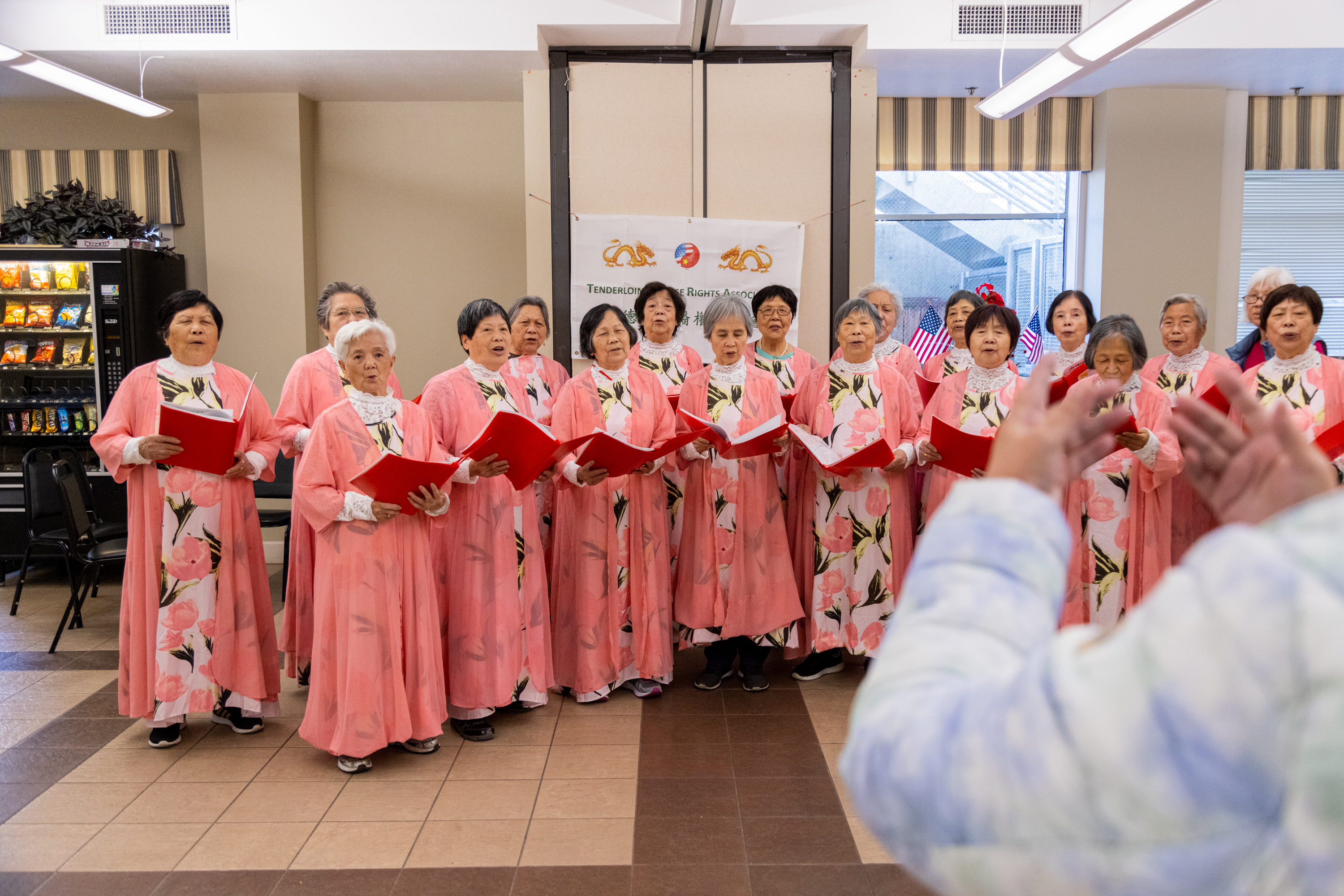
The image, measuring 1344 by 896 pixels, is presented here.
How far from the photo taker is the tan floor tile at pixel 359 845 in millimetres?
2670

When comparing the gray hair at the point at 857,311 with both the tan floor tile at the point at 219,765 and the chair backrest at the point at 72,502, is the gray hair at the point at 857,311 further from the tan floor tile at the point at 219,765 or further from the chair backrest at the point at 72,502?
the chair backrest at the point at 72,502

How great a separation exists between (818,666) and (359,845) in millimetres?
2230

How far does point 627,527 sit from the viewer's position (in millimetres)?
4000

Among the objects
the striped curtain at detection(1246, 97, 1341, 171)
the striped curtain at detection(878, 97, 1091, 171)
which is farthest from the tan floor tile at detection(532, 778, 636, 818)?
the striped curtain at detection(1246, 97, 1341, 171)

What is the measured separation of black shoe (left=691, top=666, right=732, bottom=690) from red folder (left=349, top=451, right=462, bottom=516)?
5.29ft

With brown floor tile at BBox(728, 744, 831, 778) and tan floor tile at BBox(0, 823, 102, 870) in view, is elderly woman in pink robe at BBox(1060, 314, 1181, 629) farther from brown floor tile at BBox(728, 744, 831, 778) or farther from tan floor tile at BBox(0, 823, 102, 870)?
tan floor tile at BBox(0, 823, 102, 870)

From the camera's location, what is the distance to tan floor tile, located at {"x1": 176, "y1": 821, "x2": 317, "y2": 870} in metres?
2.66

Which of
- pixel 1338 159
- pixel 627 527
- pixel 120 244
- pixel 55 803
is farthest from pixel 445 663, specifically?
pixel 1338 159

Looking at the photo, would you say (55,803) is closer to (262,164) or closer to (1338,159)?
(262,164)

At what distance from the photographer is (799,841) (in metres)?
2.78

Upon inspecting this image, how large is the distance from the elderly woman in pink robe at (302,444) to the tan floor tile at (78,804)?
887 mm

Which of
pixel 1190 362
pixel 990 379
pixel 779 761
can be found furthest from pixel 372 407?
pixel 1190 362

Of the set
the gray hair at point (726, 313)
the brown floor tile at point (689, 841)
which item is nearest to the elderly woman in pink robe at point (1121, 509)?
the gray hair at point (726, 313)

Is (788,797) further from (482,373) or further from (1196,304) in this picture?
(1196,304)
